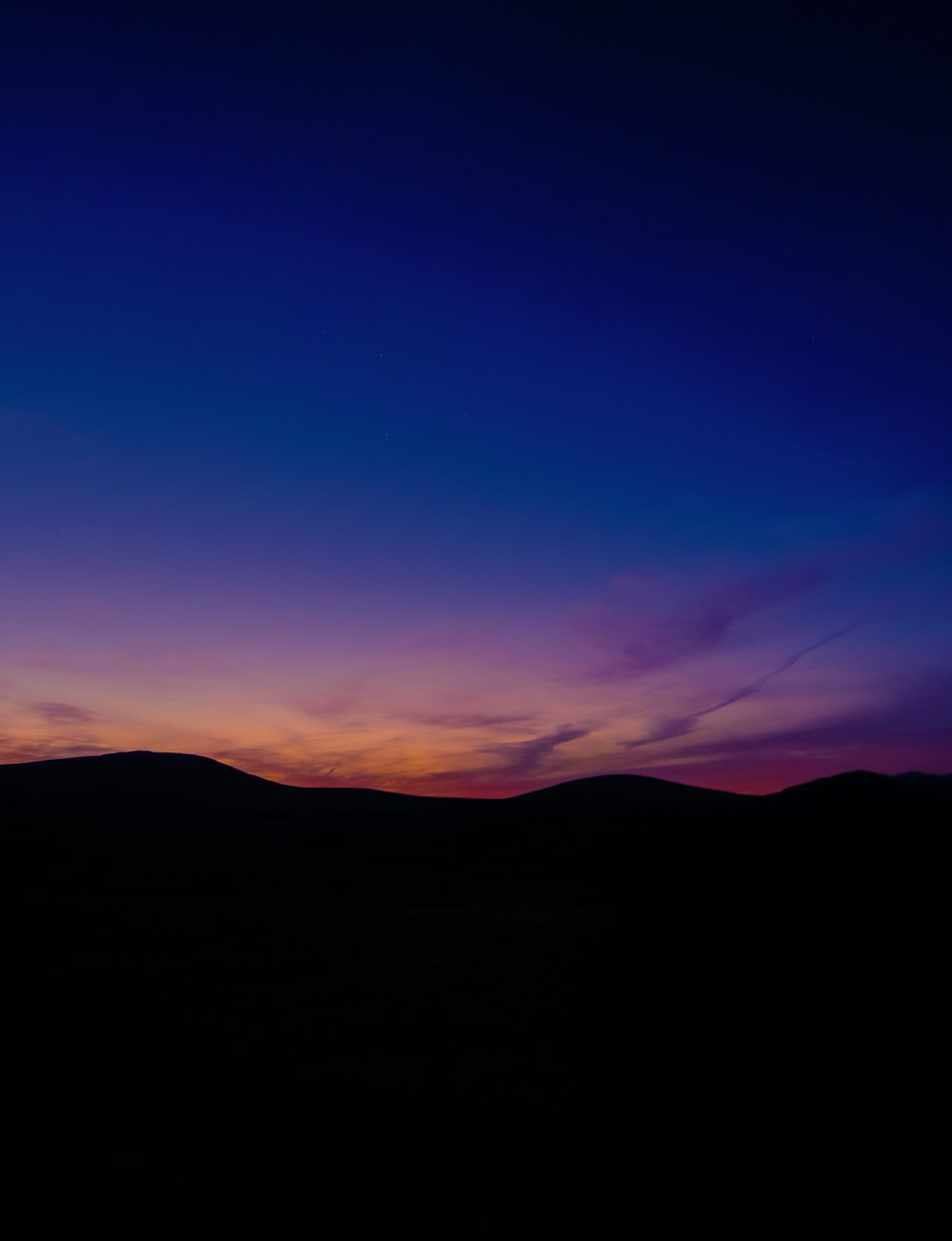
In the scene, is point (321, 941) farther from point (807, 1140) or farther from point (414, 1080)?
point (807, 1140)

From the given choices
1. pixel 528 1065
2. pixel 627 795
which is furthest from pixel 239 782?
pixel 528 1065

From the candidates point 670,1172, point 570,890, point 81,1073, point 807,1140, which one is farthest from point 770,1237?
point 570,890

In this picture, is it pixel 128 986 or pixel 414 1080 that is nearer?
pixel 414 1080

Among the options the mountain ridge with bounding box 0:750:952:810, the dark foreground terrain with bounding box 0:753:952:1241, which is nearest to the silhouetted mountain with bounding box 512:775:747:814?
the mountain ridge with bounding box 0:750:952:810

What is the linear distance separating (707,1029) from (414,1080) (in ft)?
11.6

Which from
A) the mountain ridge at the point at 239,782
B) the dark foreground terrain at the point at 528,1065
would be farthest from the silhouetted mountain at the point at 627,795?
the dark foreground terrain at the point at 528,1065

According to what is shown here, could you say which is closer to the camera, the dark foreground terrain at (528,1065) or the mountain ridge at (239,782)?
the dark foreground terrain at (528,1065)

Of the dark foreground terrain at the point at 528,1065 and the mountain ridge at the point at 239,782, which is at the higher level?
the mountain ridge at the point at 239,782

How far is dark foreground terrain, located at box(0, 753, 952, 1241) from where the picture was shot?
172 inches

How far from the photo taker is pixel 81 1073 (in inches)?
280

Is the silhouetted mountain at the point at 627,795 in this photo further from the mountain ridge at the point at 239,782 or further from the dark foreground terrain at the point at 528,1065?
the dark foreground terrain at the point at 528,1065

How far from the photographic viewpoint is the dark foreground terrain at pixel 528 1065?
172 inches

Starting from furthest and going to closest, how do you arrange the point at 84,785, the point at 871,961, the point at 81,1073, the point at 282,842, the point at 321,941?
1. the point at 84,785
2. the point at 282,842
3. the point at 321,941
4. the point at 81,1073
5. the point at 871,961

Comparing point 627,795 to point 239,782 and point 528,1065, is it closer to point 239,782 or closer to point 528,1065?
point 239,782
